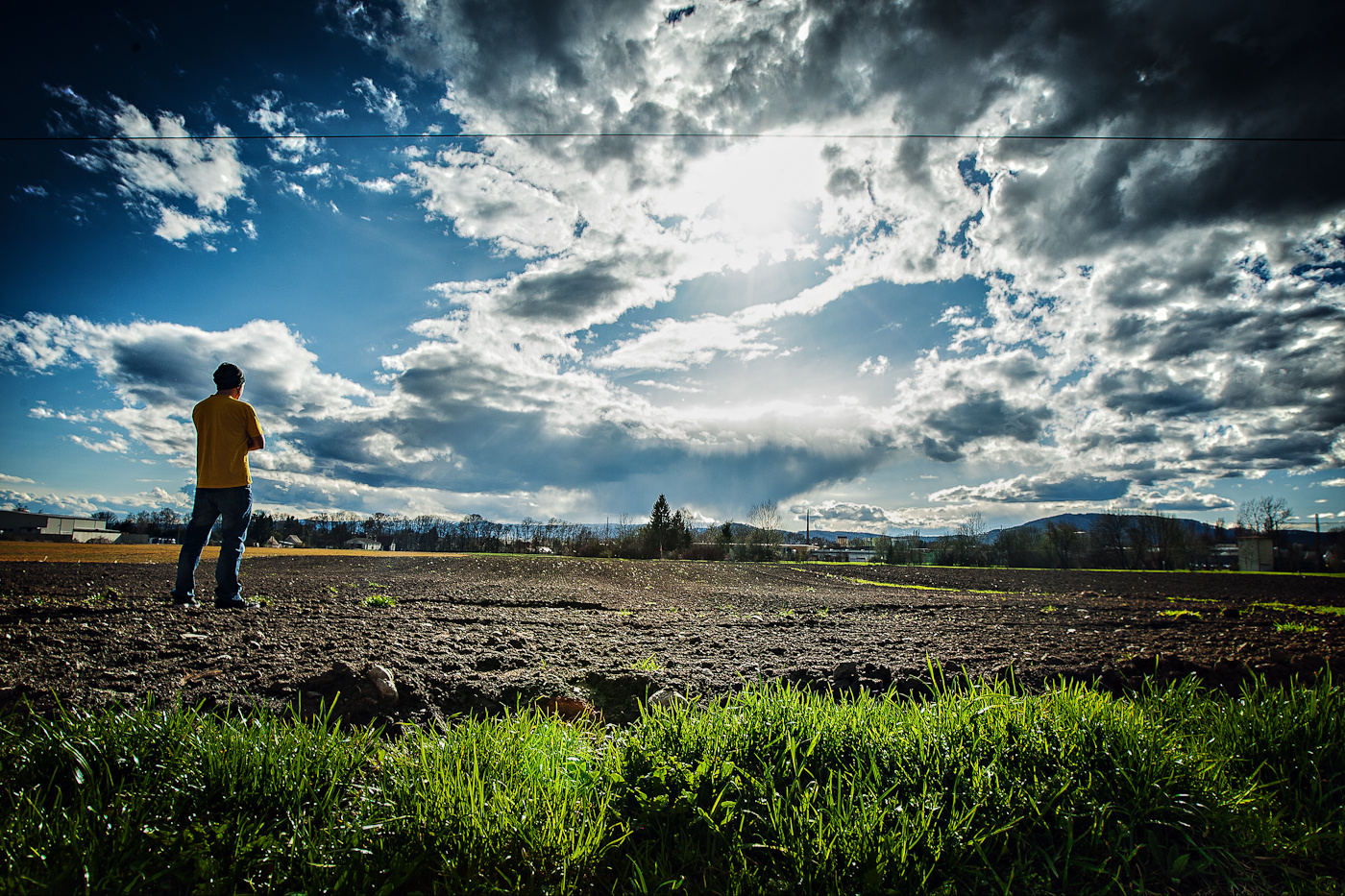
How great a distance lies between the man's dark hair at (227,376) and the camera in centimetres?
577

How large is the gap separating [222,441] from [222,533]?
3.04ft

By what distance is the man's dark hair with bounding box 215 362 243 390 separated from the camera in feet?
18.9

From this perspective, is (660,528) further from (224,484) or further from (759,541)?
(224,484)

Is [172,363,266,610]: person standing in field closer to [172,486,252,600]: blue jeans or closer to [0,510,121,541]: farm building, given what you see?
[172,486,252,600]: blue jeans

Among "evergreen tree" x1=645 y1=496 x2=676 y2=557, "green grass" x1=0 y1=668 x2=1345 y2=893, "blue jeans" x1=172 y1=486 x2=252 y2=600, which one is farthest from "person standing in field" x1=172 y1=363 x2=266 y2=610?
"evergreen tree" x1=645 y1=496 x2=676 y2=557

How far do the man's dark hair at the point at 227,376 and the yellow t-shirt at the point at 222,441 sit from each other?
20 cm

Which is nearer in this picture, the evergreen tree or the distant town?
the distant town

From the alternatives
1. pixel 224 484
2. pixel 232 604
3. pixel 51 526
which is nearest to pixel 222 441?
pixel 224 484

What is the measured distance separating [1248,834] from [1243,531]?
223ft

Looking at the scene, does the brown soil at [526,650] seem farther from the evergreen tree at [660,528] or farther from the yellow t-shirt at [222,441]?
the evergreen tree at [660,528]

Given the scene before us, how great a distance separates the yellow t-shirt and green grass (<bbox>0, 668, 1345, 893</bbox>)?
12.5 ft

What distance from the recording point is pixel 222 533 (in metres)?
5.50

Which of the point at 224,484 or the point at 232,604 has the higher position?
the point at 224,484

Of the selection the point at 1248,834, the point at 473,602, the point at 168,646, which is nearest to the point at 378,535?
the point at 473,602
